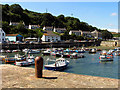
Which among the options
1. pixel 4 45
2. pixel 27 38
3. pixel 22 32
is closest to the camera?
pixel 4 45

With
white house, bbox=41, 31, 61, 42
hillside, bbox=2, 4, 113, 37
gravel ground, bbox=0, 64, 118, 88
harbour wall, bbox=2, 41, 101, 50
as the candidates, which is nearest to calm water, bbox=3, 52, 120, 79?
gravel ground, bbox=0, 64, 118, 88

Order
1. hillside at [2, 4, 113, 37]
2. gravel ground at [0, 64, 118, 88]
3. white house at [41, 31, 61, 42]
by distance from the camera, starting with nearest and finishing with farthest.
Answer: gravel ground at [0, 64, 118, 88] → white house at [41, 31, 61, 42] → hillside at [2, 4, 113, 37]

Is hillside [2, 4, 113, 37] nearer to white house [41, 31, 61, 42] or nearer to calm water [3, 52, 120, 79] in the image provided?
white house [41, 31, 61, 42]

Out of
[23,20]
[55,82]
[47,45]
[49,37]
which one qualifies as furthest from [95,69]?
[23,20]

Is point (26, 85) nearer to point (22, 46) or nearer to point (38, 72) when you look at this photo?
point (38, 72)

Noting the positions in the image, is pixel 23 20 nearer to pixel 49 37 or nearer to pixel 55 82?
pixel 49 37

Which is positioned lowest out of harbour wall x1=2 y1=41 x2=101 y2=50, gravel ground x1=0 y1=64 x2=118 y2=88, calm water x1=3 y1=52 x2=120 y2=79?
calm water x1=3 y1=52 x2=120 y2=79

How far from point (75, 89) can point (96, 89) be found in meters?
1.10

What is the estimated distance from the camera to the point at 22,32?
8144 centimetres

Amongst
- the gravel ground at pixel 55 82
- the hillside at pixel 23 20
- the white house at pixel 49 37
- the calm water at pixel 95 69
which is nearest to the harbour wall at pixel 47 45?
the white house at pixel 49 37

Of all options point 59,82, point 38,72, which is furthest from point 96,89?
point 38,72

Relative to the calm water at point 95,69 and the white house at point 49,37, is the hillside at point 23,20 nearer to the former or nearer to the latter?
the white house at point 49,37

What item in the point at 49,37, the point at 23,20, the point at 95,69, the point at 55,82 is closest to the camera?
the point at 55,82

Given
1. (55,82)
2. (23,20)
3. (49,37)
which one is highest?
(23,20)
